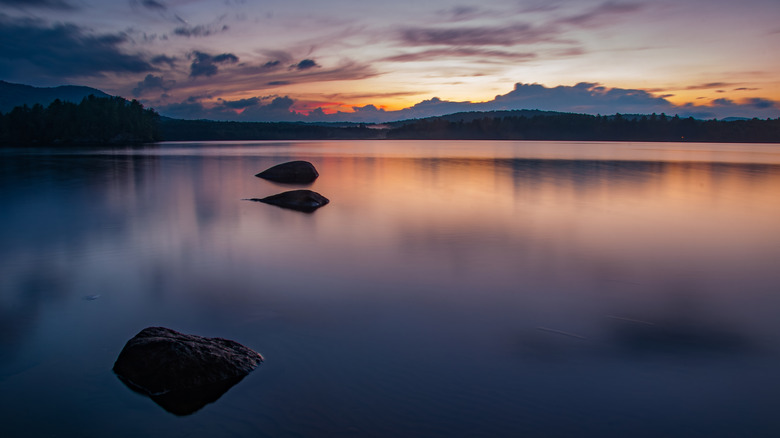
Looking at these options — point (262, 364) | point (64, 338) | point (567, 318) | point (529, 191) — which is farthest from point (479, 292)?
point (529, 191)

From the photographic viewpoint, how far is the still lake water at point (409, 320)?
428cm

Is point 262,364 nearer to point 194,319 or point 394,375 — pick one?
point 394,375

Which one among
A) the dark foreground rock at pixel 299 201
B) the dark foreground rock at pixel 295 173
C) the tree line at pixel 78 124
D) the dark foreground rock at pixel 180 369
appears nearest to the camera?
the dark foreground rock at pixel 180 369

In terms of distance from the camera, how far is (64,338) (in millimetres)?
5820

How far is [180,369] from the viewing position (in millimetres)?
4762

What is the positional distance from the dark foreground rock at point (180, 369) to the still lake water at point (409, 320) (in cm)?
16

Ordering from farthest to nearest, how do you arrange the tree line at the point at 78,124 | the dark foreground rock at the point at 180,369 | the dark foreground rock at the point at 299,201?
the tree line at the point at 78,124
the dark foreground rock at the point at 299,201
the dark foreground rock at the point at 180,369

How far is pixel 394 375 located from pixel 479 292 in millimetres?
3361

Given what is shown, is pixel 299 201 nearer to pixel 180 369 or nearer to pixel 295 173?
pixel 295 173

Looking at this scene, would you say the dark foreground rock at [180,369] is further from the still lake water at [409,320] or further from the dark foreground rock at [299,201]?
the dark foreground rock at [299,201]

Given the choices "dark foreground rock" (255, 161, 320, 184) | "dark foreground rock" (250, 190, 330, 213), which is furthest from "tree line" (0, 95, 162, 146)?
"dark foreground rock" (250, 190, 330, 213)

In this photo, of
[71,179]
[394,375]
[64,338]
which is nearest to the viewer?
[394,375]

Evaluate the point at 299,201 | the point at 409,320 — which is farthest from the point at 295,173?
the point at 409,320

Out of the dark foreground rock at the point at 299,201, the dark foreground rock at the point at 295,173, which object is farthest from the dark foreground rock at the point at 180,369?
the dark foreground rock at the point at 295,173
